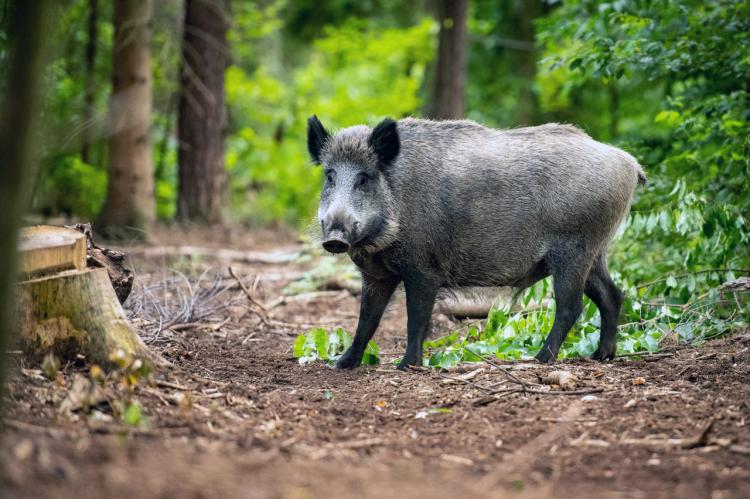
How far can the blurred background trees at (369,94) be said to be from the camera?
7559 mm

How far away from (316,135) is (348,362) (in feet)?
5.51

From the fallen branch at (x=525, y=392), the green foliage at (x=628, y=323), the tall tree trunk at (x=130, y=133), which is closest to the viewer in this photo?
the fallen branch at (x=525, y=392)

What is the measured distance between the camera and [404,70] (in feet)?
66.4

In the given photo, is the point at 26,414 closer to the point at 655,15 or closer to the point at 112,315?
the point at 112,315

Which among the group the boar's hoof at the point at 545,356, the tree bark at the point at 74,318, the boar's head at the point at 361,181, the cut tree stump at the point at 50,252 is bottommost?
the boar's hoof at the point at 545,356

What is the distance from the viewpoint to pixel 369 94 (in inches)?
727

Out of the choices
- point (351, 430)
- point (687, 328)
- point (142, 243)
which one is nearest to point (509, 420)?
point (351, 430)

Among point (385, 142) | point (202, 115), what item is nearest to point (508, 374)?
point (385, 142)

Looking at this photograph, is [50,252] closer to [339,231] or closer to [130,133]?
[339,231]

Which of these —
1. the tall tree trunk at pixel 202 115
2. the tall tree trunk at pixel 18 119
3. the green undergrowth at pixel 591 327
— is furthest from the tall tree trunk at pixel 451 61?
the tall tree trunk at pixel 18 119

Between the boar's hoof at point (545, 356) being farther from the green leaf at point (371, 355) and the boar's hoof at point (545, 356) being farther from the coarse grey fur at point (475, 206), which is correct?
→ the green leaf at point (371, 355)

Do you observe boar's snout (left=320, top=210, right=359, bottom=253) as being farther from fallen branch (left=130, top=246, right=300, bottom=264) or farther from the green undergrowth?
fallen branch (left=130, top=246, right=300, bottom=264)

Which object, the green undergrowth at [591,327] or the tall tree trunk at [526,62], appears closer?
the green undergrowth at [591,327]

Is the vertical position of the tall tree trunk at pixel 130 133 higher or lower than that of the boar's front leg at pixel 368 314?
higher
